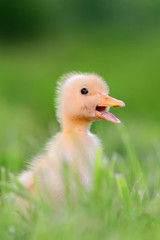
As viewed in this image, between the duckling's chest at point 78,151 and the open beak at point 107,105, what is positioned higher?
the open beak at point 107,105

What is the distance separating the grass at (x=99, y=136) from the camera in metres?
2.24

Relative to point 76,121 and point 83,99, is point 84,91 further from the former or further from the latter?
point 76,121

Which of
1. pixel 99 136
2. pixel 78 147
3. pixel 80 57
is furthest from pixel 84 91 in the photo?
pixel 80 57

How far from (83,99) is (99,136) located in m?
0.84

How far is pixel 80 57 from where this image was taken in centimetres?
1091

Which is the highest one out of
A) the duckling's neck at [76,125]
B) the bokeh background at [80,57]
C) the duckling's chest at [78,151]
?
the bokeh background at [80,57]

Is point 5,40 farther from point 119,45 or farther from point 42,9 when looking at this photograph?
point 119,45

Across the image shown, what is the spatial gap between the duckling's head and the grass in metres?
0.18

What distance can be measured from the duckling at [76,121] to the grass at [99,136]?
122 mm

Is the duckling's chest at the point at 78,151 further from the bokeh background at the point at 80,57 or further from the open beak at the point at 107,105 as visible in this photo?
the bokeh background at the point at 80,57

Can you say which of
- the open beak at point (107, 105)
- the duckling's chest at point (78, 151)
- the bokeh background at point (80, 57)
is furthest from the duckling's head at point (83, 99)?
the bokeh background at point (80, 57)

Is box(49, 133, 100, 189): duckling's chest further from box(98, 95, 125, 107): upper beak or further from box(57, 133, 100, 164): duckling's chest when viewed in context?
box(98, 95, 125, 107): upper beak

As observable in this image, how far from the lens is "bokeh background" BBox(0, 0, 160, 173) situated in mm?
6675

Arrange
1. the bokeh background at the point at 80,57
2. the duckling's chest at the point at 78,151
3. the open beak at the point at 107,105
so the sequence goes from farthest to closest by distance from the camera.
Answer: the bokeh background at the point at 80,57 < the open beak at the point at 107,105 < the duckling's chest at the point at 78,151
